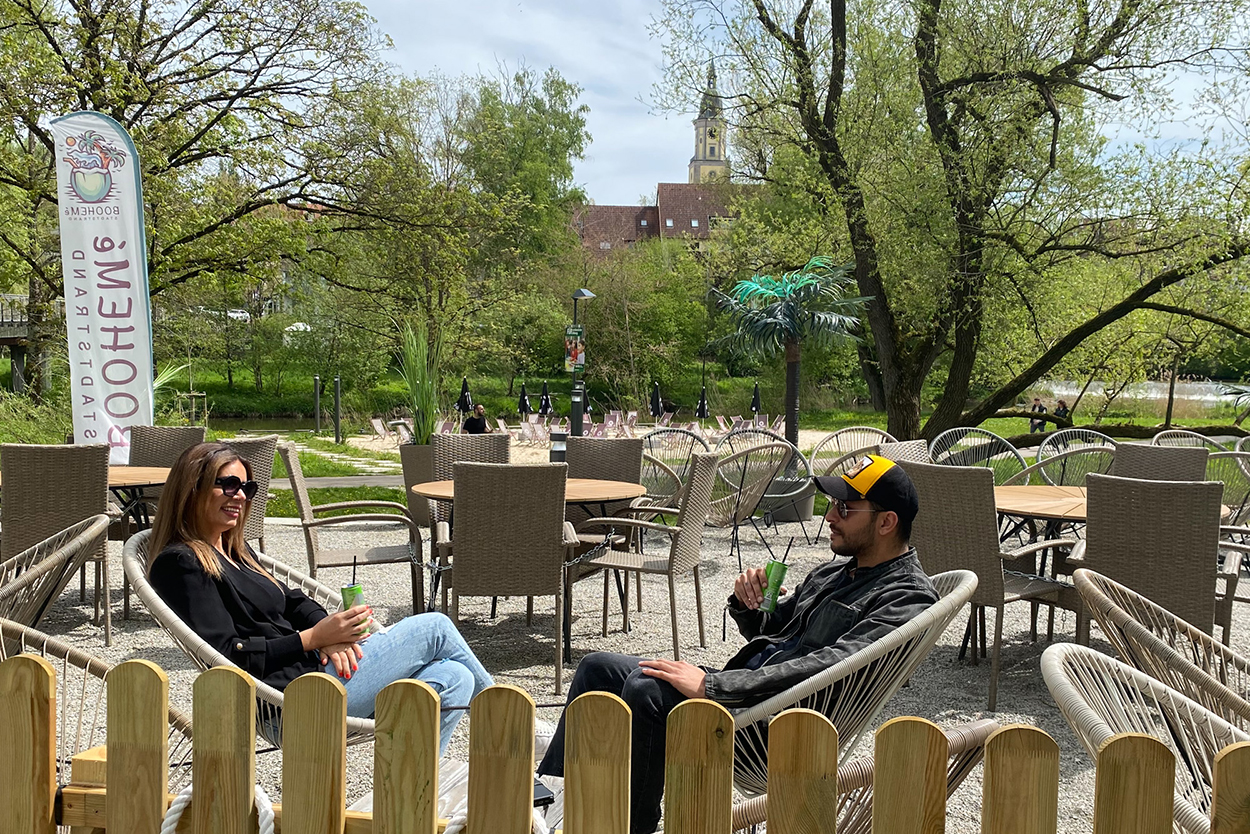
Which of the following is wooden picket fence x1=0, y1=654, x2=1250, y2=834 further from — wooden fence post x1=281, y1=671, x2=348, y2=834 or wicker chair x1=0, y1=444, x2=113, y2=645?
wicker chair x1=0, y1=444, x2=113, y2=645

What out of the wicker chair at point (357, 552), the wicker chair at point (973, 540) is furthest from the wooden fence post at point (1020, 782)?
the wicker chair at point (357, 552)

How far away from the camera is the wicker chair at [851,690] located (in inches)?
93.0

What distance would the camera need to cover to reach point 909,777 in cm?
145

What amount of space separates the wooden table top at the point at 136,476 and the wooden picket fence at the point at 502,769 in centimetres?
426

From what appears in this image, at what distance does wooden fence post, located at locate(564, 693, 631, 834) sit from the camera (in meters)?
1.48

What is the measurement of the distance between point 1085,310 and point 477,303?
589 inches

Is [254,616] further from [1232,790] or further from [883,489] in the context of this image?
[1232,790]

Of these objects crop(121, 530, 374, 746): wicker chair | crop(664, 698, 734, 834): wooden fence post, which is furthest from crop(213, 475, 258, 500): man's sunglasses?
crop(664, 698, 734, 834): wooden fence post

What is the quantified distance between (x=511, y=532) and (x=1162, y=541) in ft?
8.77

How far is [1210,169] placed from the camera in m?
12.6

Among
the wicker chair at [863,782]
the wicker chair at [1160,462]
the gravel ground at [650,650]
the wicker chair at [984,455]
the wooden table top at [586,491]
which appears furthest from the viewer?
the wicker chair at [984,455]

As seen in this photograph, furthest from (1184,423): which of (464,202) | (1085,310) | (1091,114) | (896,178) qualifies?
(464,202)

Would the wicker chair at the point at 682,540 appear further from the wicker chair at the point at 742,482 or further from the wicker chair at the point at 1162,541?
the wicker chair at the point at 742,482

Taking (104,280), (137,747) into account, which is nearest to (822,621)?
(137,747)
